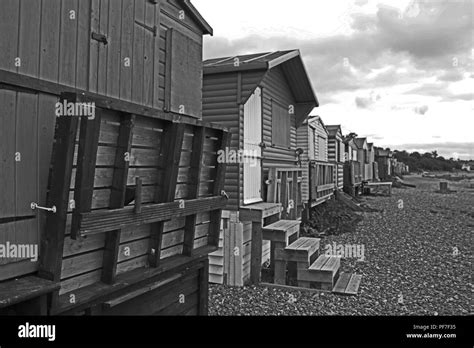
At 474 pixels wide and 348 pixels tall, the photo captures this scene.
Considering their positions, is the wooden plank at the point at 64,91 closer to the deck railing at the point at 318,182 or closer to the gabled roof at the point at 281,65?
the gabled roof at the point at 281,65

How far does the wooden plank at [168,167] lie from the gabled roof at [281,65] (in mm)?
4732

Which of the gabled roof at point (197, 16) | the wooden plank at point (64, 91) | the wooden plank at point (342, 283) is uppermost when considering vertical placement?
the gabled roof at point (197, 16)

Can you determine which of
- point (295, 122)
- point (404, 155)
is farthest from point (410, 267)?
point (404, 155)

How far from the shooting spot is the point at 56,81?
312 cm

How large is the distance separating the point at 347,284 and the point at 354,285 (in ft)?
0.43

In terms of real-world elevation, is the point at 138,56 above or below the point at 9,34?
above

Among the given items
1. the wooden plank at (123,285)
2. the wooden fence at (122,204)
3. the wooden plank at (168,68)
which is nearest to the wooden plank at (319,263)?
the wooden fence at (122,204)

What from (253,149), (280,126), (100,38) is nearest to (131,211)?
(100,38)

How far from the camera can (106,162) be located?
9.18ft

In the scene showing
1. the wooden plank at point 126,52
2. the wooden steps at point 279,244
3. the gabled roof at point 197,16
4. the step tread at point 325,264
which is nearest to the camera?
the wooden plank at point 126,52

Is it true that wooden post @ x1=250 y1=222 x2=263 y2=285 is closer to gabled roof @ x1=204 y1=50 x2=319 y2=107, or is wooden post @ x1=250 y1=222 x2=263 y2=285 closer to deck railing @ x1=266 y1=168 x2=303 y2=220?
deck railing @ x1=266 y1=168 x2=303 y2=220

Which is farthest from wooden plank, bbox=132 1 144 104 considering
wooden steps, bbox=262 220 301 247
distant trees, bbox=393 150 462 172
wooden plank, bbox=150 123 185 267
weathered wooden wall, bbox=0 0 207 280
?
distant trees, bbox=393 150 462 172

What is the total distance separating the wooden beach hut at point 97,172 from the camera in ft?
8.10

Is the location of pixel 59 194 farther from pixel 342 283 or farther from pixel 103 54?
pixel 342 283
